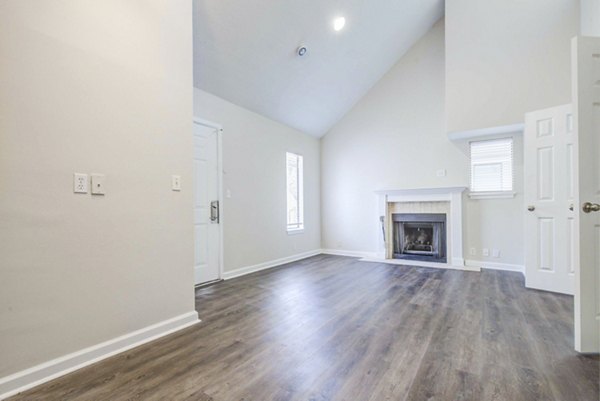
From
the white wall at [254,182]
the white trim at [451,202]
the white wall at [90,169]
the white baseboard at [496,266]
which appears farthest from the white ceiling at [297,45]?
the white baseboard at [496,266]

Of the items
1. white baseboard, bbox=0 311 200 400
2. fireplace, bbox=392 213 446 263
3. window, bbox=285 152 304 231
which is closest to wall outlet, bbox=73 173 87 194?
white baseboard, bbox=0 311 200 400

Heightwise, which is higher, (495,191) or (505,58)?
(505,58)

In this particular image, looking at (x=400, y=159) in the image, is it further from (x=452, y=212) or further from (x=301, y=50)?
(x=301, y=50)

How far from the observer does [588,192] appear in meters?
1.96

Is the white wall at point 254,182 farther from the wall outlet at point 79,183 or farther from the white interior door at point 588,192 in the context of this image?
the white interior door at point 588,192

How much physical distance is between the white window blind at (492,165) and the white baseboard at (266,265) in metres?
3.23

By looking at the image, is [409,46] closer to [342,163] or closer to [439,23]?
[439,23]

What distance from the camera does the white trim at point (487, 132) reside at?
406 centimetres

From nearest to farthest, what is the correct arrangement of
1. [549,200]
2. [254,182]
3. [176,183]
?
[176,183] < [549,200] < [254,182]

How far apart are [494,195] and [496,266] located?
3.72 feet

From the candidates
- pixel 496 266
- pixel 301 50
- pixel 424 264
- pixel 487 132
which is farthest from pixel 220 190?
pixel 496 266

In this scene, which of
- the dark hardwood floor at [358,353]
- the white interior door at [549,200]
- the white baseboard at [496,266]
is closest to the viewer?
the dark hardwood floor at [358,353]

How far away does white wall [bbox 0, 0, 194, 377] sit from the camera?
1674mm

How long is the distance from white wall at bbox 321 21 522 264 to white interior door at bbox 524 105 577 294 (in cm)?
110
